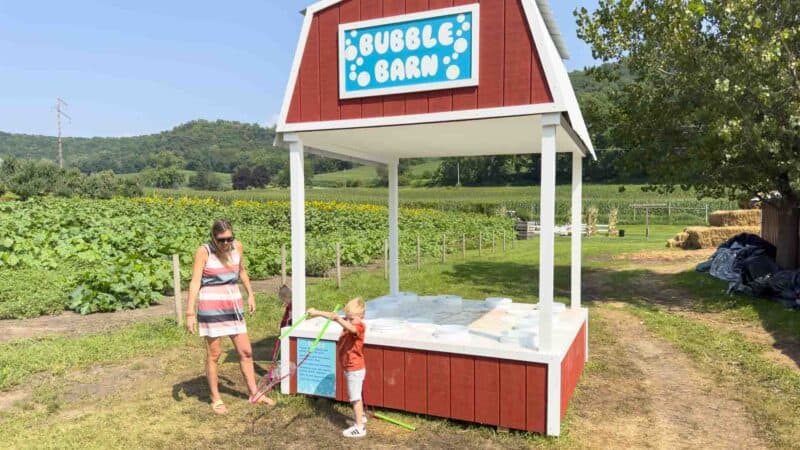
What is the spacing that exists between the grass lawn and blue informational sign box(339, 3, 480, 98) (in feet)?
10.7

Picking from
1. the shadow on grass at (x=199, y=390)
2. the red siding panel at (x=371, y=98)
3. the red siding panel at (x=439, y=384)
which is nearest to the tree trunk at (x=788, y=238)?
the red siding panel at (x=439, y=384)

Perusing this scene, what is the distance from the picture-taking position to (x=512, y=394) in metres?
4.81

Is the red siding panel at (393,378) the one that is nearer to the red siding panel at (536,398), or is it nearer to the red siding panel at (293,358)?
the red siding panel at (293,358)

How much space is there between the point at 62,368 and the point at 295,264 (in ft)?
12.3

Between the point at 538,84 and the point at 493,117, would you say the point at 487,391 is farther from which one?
the point at 538,84

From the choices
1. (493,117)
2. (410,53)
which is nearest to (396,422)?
(493,117)

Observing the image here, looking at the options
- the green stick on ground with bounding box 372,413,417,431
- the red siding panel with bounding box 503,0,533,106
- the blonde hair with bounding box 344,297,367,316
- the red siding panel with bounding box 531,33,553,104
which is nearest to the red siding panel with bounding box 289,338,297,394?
the green stick on ground with bounding box 372,413,417,431

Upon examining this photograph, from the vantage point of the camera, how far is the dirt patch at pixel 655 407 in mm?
4918

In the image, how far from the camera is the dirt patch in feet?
16.1

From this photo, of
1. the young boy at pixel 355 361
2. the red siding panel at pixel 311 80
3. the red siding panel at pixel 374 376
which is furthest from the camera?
the red siding panel at pixel 311 80

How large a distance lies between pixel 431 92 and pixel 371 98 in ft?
2.13

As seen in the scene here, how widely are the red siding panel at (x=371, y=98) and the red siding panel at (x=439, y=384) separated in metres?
2.46

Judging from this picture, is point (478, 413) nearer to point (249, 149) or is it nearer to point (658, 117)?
point (658, 117)

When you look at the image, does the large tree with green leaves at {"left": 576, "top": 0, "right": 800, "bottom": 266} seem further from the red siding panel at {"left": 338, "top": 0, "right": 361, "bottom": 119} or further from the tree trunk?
the red siding panel at {"left": 338, "top": 0, "right": 361, "bottom": 119}
